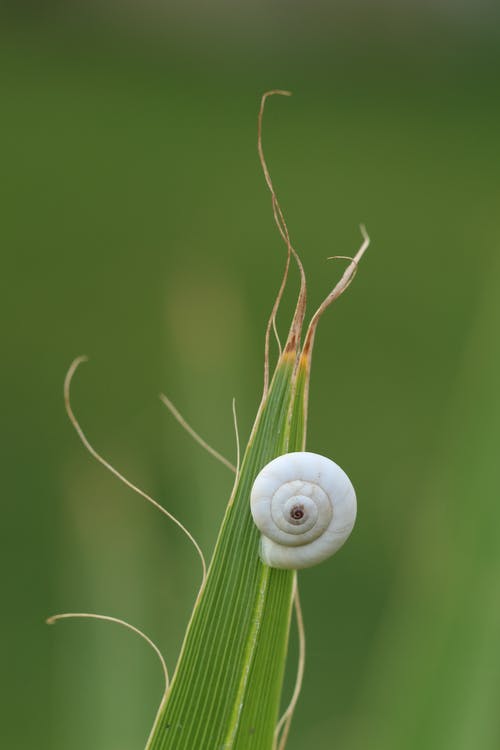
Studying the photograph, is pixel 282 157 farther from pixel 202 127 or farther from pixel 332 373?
pixel 332 373

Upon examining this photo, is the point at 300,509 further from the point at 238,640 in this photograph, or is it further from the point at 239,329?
the point at 239,329

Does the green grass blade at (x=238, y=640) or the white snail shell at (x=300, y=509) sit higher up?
the white snail shell at (x=300, y=509)

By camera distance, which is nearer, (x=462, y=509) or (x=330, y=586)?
(x=462, y=509)

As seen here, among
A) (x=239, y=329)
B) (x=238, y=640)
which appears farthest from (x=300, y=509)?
Result: (x=239, y=329)

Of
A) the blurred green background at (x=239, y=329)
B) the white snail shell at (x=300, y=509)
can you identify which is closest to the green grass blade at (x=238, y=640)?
the white snail shell at (x=300, y=509)

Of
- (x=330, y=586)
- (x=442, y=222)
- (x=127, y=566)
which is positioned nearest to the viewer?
(x=127, y=566)

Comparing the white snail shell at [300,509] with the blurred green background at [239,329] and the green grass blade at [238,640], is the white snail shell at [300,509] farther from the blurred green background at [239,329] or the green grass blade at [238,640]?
the blurred green background at [239,329]

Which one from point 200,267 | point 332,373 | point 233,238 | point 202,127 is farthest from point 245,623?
point 202,127
